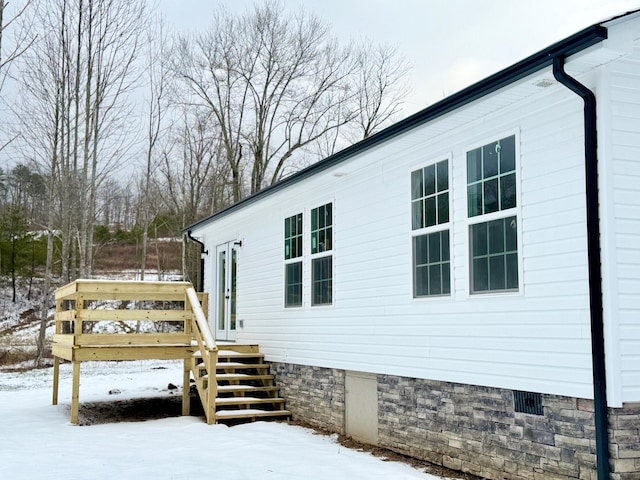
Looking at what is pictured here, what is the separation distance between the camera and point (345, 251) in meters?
7.94

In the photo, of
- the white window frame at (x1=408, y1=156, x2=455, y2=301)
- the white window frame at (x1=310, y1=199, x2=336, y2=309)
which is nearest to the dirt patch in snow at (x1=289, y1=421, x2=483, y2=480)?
the white window frame at (x1=408, y1=156, x2=455, y2=301)

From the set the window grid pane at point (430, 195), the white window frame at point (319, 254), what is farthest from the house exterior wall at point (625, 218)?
the white window frame at point (319, 254)

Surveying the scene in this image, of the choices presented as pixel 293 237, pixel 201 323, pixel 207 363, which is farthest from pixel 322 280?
pixel 207 363

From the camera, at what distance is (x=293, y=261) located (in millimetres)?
9328

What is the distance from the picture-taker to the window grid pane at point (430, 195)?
20.0 feet

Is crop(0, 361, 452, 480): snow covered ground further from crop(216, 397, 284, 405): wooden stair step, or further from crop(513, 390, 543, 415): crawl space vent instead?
crop(513, 390, 543, 415): crawl space vent

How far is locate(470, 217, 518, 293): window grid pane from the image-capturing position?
17.1 ft

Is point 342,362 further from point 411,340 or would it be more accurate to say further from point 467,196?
point 467,196

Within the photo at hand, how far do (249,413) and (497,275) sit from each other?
175 inches

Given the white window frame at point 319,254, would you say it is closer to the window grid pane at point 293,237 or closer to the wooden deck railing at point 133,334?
the window grid pane at point 293,237

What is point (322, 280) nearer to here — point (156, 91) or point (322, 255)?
point (322, 255)

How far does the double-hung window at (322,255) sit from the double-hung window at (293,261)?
44 centimetres

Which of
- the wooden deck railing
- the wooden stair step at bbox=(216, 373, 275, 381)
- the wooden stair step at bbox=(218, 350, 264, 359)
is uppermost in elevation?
the wooden deck railing

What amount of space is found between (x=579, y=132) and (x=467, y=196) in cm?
131
